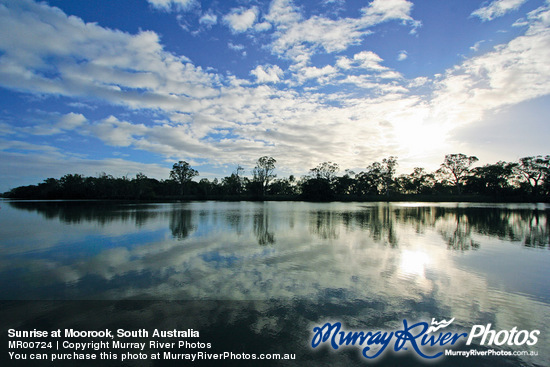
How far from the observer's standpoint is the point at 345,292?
588cm

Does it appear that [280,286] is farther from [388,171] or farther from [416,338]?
[388,171]

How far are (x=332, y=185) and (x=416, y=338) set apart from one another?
92.0 meters

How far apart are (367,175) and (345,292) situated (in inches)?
4007

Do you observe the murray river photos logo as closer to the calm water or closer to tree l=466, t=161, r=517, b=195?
the calm water

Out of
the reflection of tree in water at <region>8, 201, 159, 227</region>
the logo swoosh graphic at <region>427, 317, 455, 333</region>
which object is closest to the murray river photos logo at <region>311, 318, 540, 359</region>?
the logo swoosh graphic at <region>427, 317, 455, 333</region>

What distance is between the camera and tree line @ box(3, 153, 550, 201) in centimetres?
7669

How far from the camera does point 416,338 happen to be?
417 cm

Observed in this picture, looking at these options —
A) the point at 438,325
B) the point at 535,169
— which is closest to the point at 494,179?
the point at 535,169

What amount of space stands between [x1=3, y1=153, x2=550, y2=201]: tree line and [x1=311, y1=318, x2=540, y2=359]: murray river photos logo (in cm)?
7789

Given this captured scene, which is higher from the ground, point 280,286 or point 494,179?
point 494,179

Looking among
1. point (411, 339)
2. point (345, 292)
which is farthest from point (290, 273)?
point (411, 339)

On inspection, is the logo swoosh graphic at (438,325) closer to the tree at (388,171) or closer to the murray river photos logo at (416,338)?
the murray river photos logo at (416,338)

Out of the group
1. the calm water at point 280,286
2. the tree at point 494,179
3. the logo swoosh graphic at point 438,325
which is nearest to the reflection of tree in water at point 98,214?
the calm water at point 280,286

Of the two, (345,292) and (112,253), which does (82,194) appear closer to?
(112,253)
